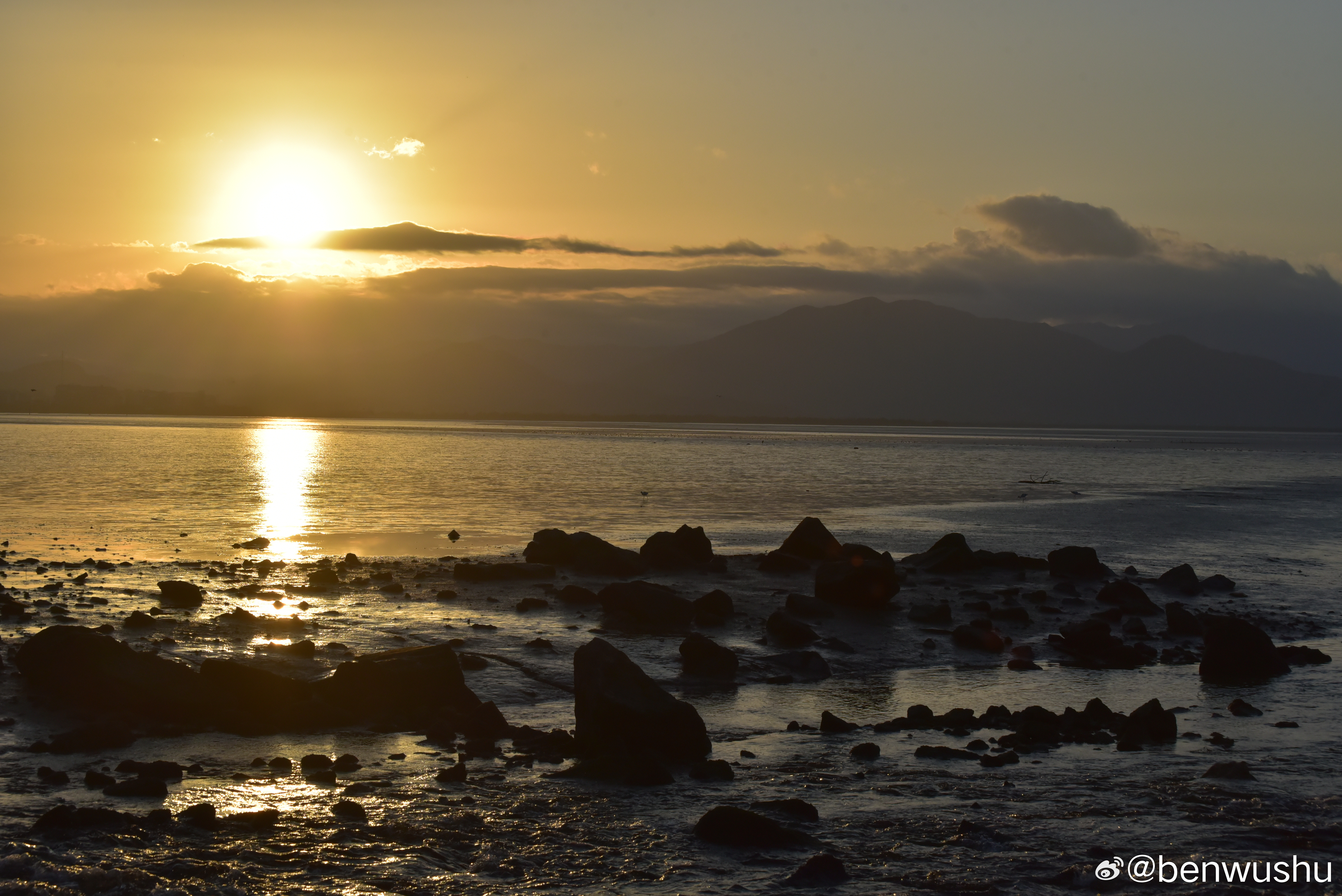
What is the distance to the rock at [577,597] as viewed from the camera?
90.8 feet

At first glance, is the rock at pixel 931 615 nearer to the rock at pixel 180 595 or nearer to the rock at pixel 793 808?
the rock at pixel 793 808

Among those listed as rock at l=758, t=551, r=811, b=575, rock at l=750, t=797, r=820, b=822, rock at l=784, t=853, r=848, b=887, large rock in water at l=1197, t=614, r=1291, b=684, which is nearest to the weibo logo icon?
rock at l=784, t=853, r=848, b=887

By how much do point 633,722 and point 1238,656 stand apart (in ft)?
44.0

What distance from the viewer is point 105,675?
640 inches

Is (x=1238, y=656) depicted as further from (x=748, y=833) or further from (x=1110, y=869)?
(x=748, y=833)

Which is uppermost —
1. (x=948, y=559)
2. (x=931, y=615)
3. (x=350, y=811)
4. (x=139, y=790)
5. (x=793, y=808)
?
(x=948, y=559)

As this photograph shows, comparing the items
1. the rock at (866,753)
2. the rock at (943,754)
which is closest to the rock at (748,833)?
the rock at (866,753)

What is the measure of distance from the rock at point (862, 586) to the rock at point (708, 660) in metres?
7.78

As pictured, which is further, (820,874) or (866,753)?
(866,753)

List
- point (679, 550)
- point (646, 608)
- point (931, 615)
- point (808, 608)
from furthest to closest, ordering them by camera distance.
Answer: point (679, 550), point (931, 615), point (808, 608), point (646, 608)

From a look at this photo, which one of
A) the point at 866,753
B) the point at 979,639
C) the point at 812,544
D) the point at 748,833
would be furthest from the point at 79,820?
the point at 812,544

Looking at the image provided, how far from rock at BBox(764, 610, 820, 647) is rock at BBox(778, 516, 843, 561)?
36.7ft

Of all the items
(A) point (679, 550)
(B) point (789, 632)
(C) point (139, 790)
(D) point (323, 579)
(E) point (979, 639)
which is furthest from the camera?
(A) point (679, 550)

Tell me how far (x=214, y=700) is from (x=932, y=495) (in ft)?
203
